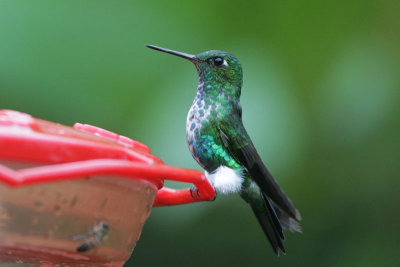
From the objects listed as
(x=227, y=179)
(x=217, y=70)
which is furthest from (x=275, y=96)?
(x=227, y=179)

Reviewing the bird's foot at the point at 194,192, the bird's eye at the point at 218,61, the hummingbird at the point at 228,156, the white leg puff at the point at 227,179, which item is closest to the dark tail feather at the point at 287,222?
the hummingbird at the point at 228,156

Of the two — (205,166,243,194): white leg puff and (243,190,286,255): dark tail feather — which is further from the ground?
(205,166,243,194): white leg puff

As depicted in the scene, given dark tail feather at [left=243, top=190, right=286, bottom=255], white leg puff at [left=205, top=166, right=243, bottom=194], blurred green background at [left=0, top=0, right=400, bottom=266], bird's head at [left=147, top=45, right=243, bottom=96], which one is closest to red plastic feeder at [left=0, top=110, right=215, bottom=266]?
white leg puff at [left=205, top=166, right=243, bottom=194]

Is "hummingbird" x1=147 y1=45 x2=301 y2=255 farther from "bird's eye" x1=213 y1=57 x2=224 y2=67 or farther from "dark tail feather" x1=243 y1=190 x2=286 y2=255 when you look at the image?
"bird's eye" x1=213 y1=57 x2=224 y2=67

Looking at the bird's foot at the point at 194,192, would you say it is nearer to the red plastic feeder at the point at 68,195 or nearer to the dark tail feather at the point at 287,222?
the red plastic feeder at the point at 68,195

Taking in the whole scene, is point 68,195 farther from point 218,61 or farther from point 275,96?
point 275,96

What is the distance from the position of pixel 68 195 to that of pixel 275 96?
1.98 meters

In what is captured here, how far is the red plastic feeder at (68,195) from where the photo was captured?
1.47 metres

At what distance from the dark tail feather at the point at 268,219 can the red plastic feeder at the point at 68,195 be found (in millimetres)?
886

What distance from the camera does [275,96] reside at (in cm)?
339

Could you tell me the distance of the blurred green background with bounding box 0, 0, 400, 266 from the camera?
128 inches

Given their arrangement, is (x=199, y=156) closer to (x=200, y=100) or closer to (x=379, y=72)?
(x=200, y=100)

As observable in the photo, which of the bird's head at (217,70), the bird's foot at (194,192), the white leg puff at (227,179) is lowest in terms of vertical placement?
the white leg puff at (227,179)

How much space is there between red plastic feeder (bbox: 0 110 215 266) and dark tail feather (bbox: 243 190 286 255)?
886 millimetres
